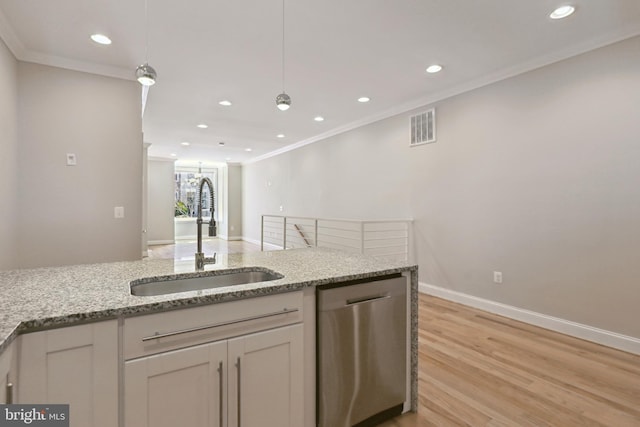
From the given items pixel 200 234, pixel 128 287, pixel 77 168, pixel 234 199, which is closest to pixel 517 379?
pixel 200 234

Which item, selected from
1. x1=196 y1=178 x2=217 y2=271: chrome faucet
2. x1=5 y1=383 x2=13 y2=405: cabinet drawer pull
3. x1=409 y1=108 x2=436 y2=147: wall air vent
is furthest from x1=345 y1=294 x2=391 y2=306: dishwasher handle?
x1=409 y1=108 x2=436 y2=147: wall air vent

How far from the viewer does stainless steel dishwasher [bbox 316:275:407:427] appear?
1527 millimetres

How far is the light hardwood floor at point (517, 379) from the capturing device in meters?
1.82

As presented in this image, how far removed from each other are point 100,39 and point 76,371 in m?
2.85

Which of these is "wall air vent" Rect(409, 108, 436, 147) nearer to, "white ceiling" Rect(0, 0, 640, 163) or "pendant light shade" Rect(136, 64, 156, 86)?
"white ceiling" Rect(0, 0, 640, 163)

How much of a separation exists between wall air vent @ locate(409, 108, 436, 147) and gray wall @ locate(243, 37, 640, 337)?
0.10 metres

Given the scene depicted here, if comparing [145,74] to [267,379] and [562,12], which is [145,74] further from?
[562,12]

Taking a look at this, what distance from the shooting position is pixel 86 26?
2.54 m

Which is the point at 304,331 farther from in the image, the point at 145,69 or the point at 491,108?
the point at 491,108

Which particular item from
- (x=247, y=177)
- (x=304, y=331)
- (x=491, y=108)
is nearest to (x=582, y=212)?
(x=491, y=108)

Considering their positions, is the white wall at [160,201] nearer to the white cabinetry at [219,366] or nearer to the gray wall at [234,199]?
the gray wall at [234,199]

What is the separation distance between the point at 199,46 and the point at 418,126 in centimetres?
290

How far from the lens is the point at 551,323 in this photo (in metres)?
3.08

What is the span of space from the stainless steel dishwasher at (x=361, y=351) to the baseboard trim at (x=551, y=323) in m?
2.19
